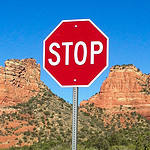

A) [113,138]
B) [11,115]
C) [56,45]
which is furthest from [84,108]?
[56,45]

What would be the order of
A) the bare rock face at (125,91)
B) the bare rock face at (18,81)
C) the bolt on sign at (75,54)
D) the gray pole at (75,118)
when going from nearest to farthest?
the gray pole at (75,118), the bolt on sign at (75,54), the bare rock face at (18,81), the bare rock face at (125,91)

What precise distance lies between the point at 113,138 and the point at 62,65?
4099 cm

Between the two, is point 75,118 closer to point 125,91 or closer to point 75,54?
point 75,54

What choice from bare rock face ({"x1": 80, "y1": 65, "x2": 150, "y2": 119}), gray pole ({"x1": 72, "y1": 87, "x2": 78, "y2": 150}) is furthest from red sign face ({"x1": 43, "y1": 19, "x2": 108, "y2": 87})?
bare rock face ({"x1": 80, "y1": 65, "x2": 150, "y2": 119})

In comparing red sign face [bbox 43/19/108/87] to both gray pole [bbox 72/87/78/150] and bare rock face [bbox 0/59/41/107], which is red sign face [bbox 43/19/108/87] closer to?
gray pole [bbox 72/87/78/150]

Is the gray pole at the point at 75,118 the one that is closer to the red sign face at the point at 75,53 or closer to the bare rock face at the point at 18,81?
the red sign face at the point at 75,53

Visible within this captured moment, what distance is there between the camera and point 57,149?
31609 mm

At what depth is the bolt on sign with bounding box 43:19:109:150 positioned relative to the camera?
4.91 m

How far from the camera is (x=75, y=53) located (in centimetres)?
497

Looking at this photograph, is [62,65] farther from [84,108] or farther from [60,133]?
[84,108]

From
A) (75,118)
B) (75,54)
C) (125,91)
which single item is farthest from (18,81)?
(75,118)

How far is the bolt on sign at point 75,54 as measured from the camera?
4.91m

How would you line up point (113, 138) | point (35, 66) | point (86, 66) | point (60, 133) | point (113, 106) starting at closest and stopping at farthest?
point (86, 66) → point (113, 138) → point (60, 133) → point (35, 66) → point (113, 106)

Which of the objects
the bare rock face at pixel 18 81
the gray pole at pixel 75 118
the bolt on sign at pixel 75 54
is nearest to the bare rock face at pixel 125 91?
the bare rock face at pixel 18 81
